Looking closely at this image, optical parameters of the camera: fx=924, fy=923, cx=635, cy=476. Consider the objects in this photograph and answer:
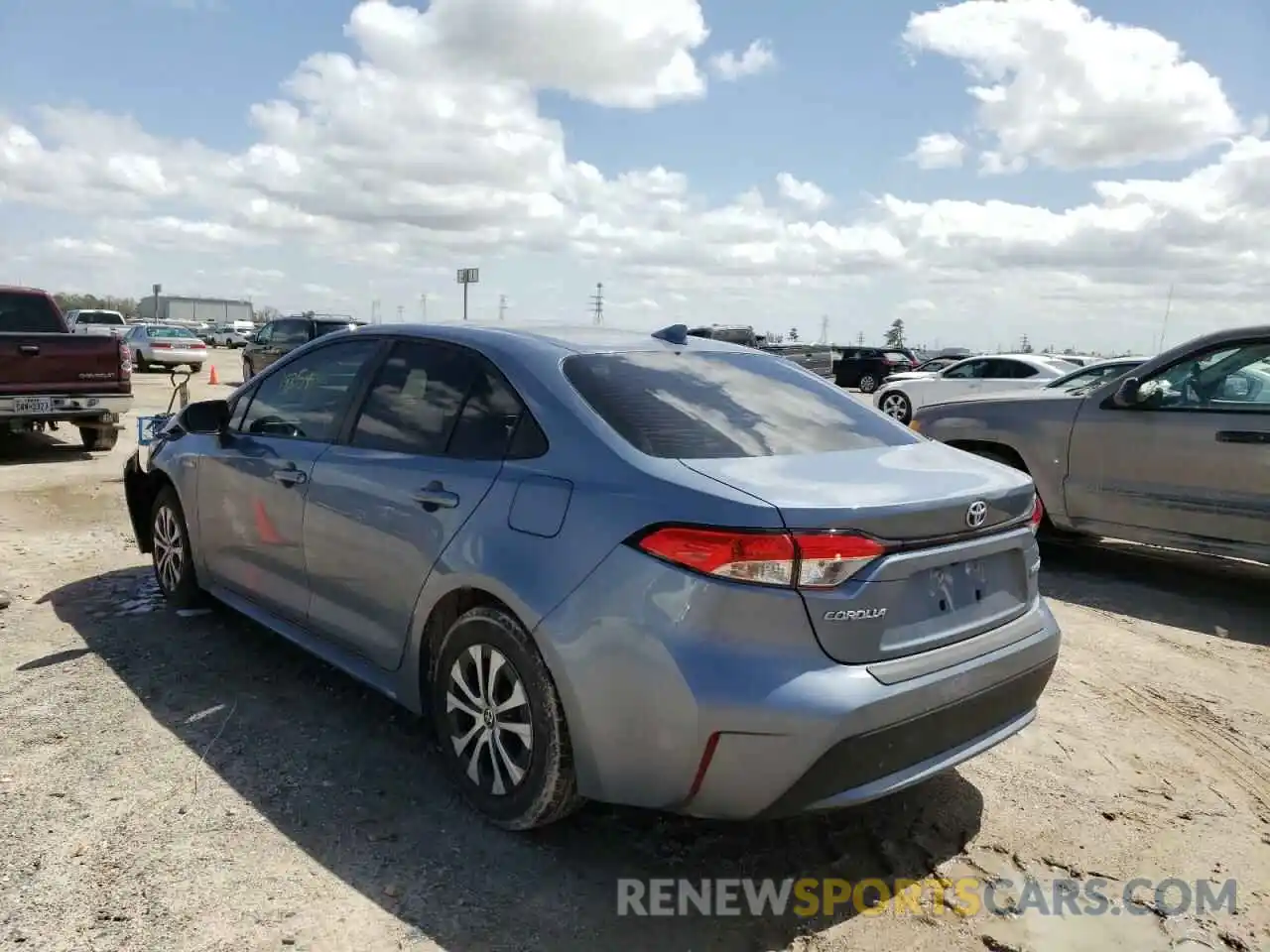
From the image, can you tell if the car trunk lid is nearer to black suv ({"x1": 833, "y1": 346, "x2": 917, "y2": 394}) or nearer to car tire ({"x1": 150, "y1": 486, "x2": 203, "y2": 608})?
car tire ({"x1": 150, "y1": 486, "x2": 203, "y2": 608})

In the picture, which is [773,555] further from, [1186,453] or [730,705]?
[1186,453]

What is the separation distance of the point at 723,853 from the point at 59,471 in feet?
30.3

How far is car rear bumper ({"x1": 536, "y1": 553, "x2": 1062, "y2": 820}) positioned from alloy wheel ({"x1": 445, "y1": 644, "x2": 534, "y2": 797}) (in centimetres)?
24

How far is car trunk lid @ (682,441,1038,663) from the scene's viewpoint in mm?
2404

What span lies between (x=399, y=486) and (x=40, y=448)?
10.3 meters

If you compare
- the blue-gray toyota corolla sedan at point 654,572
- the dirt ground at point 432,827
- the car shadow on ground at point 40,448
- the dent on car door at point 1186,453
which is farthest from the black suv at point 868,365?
the blue-gray toyota corolla sedan at point 654,572

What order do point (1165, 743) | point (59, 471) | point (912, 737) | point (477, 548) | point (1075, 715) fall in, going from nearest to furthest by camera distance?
1. point (912, 737)
2. point (477, 548)
3. point (1165, 743)
4. point (1075, 715)
5. point (59, 471)

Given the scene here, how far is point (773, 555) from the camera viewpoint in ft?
7.74

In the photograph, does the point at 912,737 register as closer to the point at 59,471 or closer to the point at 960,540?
the point at 960,540

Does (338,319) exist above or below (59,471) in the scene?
above

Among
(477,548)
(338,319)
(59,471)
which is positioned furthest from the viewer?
(338,319)

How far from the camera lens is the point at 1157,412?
5914 mm

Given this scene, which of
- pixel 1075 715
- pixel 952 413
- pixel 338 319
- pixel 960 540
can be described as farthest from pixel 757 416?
pixel 338 319

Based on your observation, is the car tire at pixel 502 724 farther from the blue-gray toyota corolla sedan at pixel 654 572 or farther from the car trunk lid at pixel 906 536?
the car trunk lid at pixel 906 536
